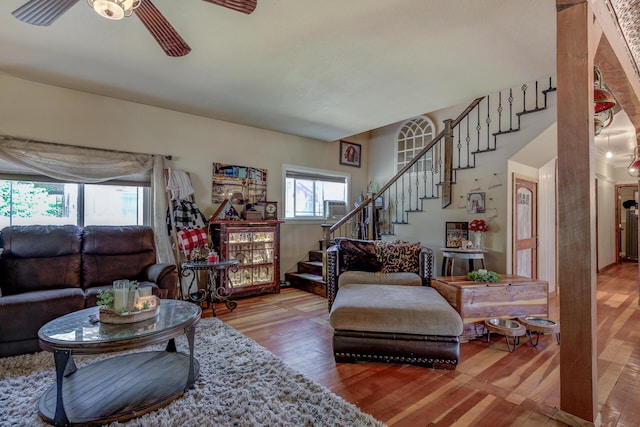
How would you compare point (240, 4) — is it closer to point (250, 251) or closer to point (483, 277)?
point (483, 277)

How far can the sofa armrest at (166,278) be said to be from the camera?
3.31 meters

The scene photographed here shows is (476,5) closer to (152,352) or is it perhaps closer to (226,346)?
(226,346)

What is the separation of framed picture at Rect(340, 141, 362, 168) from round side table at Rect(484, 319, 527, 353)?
410cm

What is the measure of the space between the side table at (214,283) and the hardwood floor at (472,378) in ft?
1.83

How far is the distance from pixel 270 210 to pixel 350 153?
2322 millimetres

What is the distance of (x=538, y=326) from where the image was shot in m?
2.78

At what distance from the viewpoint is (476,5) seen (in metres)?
2.13

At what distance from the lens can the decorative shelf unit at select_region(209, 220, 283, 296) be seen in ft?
14.4

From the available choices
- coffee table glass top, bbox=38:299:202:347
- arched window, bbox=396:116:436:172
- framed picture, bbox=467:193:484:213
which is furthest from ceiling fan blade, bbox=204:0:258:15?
arched window, bbox=396:116:436:172

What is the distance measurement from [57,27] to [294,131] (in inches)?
132

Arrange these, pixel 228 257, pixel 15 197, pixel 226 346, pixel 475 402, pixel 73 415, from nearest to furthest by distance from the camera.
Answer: pixel 73 415 < pixel 475 402 < pixel 226 346 < pixel 15 197 < pixel 228 257

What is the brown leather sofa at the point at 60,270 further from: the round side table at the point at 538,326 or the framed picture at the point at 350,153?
the framed picture at the point at 350,153

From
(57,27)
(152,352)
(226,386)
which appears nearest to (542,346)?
(226,386)

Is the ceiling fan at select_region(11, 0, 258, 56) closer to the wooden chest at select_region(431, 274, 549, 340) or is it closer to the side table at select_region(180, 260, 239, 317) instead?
the side table at select_region(180, 260, 239, 317)
